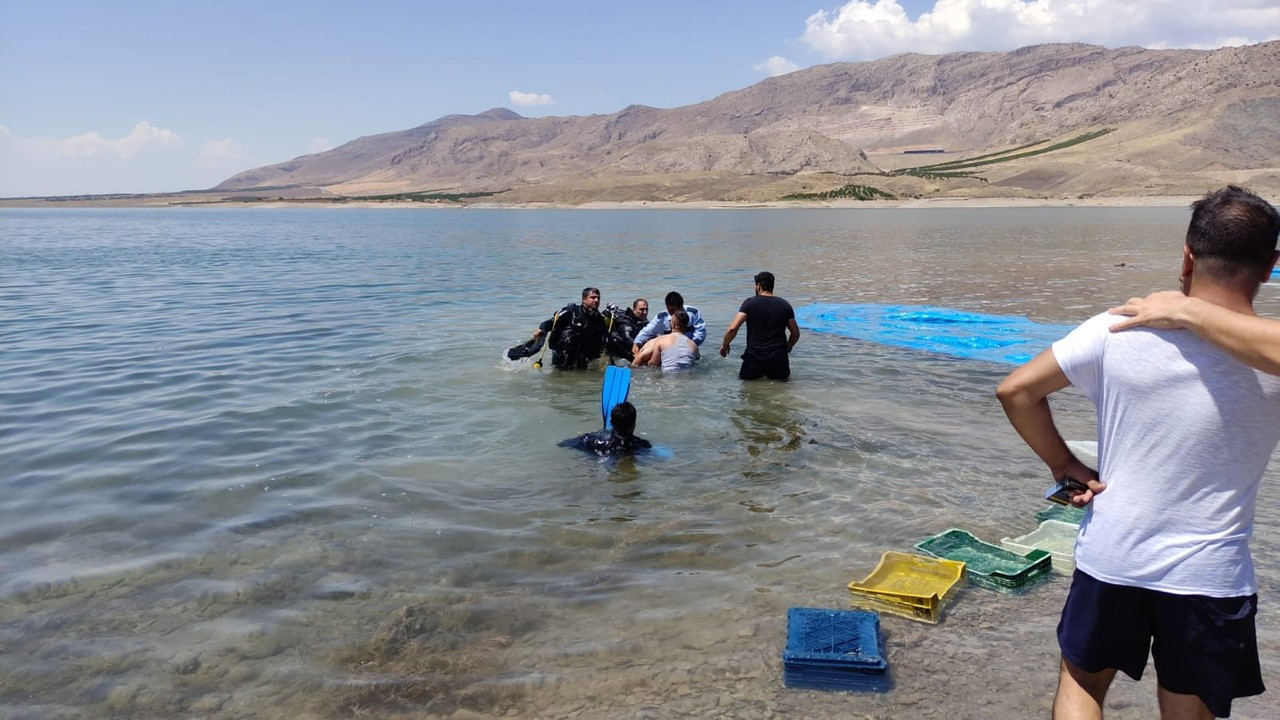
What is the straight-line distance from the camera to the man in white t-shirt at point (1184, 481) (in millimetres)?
2639

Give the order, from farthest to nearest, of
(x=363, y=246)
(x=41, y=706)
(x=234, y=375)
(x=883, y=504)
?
(x=363, y=246) < (x=234, y=375) < (x=883, y=504) < (x=41, y=706)

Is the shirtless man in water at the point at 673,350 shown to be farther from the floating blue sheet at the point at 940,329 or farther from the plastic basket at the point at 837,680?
the plastic basket at the point at 837,680

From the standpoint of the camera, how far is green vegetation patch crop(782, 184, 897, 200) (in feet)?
362

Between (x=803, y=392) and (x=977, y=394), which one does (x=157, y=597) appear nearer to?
(x=803, y=392)

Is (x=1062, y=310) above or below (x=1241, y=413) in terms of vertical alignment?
below

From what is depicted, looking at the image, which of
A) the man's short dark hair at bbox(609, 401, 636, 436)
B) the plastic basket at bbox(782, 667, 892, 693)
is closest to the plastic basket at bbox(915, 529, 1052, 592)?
the plastic basket at bbox(782, 667, 892, 693)

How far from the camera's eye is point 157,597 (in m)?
5.75

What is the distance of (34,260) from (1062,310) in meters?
40.4

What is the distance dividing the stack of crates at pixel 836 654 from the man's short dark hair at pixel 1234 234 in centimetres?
262

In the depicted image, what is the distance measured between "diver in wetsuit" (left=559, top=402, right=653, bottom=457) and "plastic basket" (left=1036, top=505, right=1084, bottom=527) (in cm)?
352

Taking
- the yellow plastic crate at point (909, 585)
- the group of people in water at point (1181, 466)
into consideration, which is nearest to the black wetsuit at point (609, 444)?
the yellow plastic crate at point (909, 585)

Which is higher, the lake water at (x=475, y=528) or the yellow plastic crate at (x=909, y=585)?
the yellow plastic crate at (x=909, y=585)

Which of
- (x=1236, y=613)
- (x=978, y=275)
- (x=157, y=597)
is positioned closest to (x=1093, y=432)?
(x=1236, y=613)

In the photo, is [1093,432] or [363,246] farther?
[363,246]
